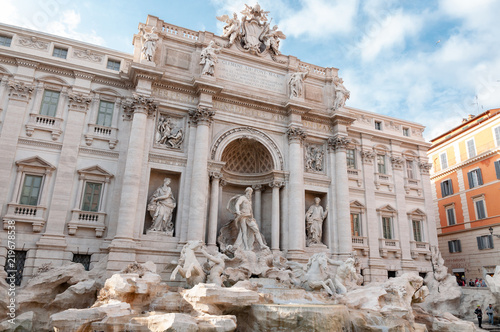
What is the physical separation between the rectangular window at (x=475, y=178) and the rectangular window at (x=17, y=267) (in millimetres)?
28172

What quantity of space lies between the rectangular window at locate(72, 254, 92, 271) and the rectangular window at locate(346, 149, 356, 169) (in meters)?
15.4

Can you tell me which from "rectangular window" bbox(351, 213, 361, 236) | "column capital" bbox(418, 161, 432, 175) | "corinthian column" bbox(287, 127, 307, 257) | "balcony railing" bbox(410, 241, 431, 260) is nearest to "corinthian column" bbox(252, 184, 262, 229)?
"corinthian column" bbox(287, 127, 307, 257)

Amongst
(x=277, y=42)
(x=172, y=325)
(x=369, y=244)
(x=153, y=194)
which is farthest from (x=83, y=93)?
(x=369, y=244)

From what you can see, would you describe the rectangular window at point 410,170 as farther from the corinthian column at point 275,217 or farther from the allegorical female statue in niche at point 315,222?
the corinthian column at point 275,217

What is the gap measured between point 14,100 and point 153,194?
7370 mm

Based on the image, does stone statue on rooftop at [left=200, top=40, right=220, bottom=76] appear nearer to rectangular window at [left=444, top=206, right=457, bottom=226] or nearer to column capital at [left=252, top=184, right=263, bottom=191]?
column capital at [left=252, top=184, right=263, bottom=191]

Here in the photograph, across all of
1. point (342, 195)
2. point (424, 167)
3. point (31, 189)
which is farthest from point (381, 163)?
point (31, 189)

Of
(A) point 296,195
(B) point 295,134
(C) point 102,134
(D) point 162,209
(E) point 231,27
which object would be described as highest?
(E) point 231,27

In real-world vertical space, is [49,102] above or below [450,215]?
above

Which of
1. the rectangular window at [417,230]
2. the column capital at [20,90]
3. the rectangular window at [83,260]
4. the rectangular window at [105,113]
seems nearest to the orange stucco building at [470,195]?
the rectangular window at [417,230]

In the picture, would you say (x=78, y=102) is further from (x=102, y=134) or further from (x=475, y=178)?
(x=475, y=178)

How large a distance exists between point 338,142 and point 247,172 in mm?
5515

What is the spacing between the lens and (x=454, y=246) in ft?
91.0

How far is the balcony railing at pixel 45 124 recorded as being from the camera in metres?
16.7
